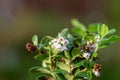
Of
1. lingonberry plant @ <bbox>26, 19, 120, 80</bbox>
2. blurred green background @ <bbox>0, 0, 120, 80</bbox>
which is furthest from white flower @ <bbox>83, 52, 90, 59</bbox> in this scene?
blurred green background @ <bbox>0, 0, 120, 80</bbox>

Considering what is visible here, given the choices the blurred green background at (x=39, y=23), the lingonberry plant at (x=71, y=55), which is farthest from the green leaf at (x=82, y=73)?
the blurred green background at (x=39, y=23)

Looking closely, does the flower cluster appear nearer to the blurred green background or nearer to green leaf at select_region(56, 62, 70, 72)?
green leaf at select_region(56, 62, 70, 72)

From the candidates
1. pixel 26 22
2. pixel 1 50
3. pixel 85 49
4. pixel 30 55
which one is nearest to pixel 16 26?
pixel 26 22

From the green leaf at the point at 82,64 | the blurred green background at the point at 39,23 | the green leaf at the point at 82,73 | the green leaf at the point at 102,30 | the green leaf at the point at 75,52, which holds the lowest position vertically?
the green leaf at the point at 82,73

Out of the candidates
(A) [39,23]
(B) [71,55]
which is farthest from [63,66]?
(A) [39,23]

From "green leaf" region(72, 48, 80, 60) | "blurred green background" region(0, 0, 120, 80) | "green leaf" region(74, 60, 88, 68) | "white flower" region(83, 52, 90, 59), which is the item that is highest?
"blurred green background" region(0, 0, 120, 80)

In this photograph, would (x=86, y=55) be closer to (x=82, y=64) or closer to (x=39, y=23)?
(x=82, y=64)

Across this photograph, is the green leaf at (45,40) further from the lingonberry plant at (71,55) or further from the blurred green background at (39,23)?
the blurred green background at (39,23)
